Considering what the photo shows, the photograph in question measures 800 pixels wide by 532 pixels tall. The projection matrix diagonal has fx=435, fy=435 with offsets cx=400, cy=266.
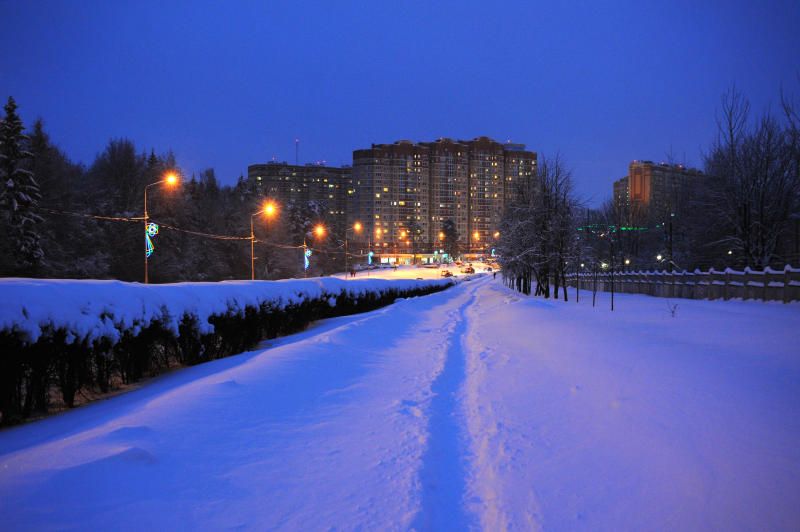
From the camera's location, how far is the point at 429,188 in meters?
187

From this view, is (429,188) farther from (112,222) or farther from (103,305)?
(103,305)

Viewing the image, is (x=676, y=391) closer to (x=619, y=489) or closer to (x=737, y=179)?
(x=619, y=489)

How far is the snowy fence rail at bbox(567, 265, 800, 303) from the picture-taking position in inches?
705

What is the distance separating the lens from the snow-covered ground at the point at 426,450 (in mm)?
3375

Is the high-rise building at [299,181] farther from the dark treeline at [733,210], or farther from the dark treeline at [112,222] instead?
the dark treeline at [733,210]

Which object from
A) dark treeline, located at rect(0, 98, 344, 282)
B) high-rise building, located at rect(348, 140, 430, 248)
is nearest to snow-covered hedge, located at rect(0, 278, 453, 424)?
dark treeline, located at rect(0, 98, 344, 282)

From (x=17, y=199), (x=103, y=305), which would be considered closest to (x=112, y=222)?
(x=17, y=199)

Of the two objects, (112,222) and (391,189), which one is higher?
(391,189)

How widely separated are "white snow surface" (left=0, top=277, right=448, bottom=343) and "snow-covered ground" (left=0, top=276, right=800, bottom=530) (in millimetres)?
1216

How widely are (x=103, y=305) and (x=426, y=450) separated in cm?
590

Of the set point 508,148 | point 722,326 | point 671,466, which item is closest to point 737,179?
point 722,326

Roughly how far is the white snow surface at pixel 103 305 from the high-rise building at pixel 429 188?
162 metres

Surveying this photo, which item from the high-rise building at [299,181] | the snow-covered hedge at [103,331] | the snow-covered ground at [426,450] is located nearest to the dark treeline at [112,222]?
the snow-covered hedge at [103,331]

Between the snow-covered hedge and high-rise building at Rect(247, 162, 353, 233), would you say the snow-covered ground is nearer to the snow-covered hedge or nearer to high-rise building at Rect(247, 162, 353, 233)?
the snow-covered hedge
